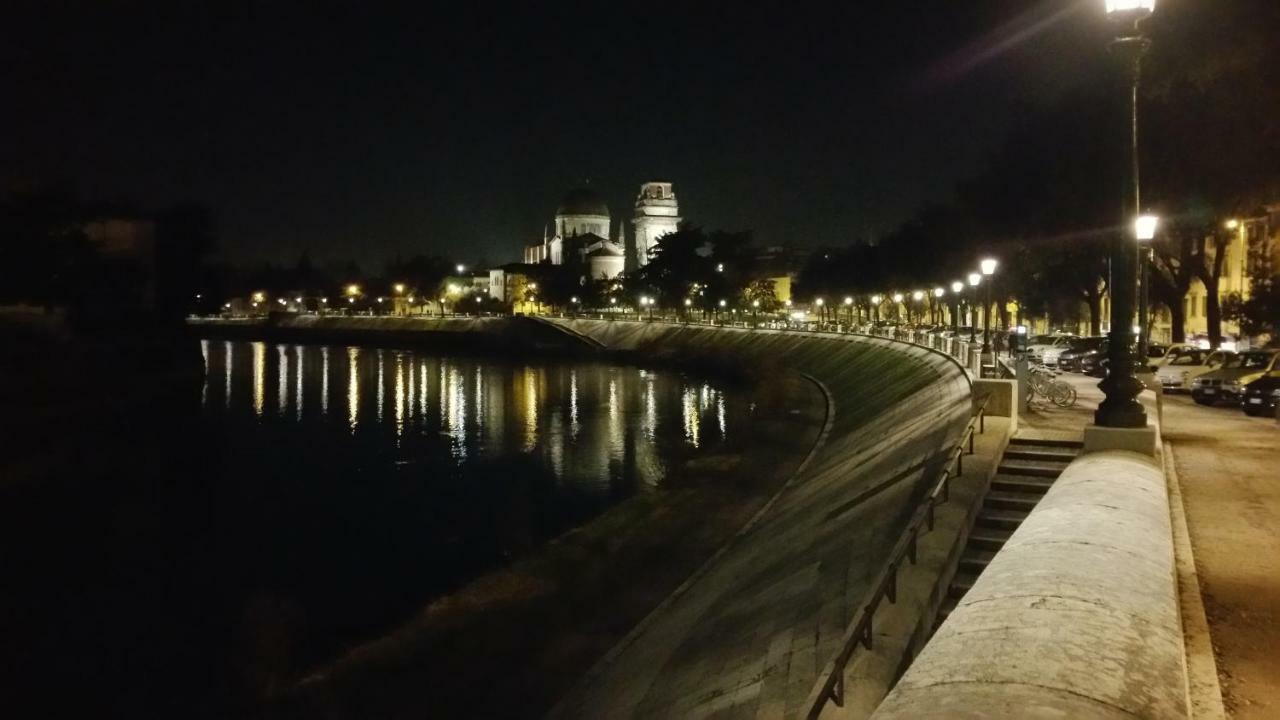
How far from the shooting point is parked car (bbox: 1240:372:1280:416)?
76.4 ft

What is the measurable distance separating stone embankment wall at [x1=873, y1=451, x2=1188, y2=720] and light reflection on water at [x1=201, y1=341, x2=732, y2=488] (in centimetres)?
2558

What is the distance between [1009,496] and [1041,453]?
218 cm

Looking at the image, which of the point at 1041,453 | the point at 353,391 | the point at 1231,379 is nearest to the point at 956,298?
the point at 1231,379

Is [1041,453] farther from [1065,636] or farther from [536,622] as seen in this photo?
[1065,636]

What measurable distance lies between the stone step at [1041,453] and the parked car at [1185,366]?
17.6 meters

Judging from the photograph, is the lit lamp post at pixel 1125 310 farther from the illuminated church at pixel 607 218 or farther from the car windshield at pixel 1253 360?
the illuminated church at pixel 607 218

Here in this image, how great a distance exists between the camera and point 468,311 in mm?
153625

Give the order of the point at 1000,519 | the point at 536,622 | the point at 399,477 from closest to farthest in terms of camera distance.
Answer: the point at 1000,519
the point at 536,622
the point at 399,477

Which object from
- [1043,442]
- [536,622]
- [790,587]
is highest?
[1043,442]

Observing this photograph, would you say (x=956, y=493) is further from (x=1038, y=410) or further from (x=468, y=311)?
(x=468, y=311)

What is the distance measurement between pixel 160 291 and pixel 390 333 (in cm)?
6349

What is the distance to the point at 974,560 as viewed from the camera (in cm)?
1158

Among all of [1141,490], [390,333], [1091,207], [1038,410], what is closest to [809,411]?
[1091,207]

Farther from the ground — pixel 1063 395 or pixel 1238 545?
pixel 1063 395
